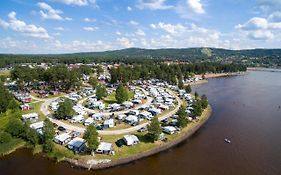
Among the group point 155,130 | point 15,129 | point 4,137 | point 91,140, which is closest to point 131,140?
point 155,130

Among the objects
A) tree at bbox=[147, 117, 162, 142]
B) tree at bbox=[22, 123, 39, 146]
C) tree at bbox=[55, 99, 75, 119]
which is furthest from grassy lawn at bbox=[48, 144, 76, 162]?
tree at bbox=[55, 99, 75, 119]

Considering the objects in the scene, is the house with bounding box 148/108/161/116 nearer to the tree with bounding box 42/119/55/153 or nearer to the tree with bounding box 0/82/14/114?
the tree with bounding box 42/119/55/153

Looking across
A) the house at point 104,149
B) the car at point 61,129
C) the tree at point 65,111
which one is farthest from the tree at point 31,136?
the house at point 104,149

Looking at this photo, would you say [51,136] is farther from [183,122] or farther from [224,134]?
[224,134]

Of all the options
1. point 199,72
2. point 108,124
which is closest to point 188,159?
point 108,124

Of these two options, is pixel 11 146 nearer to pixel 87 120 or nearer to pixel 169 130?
pixel 87 120
